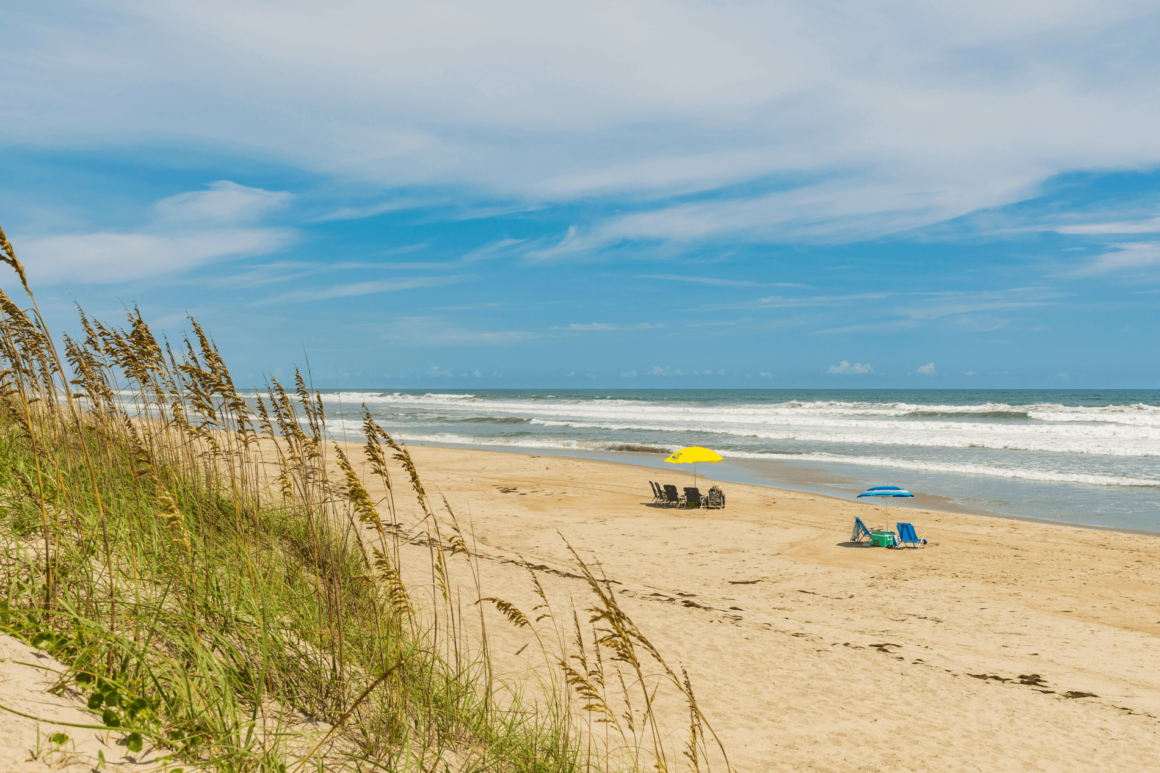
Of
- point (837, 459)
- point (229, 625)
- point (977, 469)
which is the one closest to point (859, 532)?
point (229, 625)

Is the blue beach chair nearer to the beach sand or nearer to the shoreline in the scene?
the beach sand

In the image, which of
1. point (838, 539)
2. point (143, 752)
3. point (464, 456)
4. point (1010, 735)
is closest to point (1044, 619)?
point (1010, 735)

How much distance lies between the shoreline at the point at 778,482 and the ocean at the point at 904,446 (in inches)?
2.9

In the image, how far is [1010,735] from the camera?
16.1 feet

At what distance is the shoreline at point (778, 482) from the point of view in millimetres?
13742

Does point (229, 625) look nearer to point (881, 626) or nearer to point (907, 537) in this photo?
point (881, 626)

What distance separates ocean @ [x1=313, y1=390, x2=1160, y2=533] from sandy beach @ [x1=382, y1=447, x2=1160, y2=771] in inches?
125

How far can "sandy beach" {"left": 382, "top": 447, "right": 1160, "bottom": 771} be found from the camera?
4785 millimetres

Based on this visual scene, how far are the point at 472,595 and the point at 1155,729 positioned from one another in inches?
226

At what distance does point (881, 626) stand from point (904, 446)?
78.6 ft

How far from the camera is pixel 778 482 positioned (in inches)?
770

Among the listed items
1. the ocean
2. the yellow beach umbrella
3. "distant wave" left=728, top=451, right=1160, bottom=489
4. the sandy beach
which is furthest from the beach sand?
"distant wave" left=728, top=451, right=1160, bottom=489

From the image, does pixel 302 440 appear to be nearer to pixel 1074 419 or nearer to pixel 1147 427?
pixel 1147 427

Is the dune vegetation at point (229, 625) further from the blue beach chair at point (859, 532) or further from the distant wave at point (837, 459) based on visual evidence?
the distant wave at point (837, 459)
